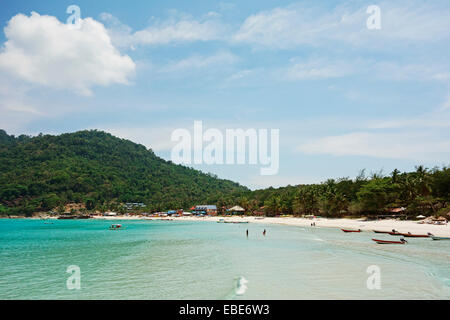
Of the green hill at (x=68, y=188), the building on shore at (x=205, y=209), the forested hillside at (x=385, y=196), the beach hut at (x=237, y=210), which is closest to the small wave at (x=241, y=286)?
the forested hillside at (x=385, y=196)

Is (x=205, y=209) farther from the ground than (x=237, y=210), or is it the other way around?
(x=237, y=210)

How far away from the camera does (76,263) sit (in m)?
22.8

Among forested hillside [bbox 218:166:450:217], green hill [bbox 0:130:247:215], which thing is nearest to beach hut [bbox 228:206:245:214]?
forested hillside [bbox 218:166:450:217]

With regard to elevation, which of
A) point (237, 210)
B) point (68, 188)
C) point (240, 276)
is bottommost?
point (237, 210)

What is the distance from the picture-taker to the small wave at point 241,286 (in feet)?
43.0

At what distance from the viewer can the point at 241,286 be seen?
14188 millimetres

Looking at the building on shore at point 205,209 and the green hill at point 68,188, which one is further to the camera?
the green hill at point 68,188

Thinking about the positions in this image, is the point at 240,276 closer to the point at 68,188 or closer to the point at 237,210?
the point at 237,210

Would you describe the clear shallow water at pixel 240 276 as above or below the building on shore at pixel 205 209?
above

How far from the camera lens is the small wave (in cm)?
1312

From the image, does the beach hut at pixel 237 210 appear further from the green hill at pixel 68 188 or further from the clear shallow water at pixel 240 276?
the clear shallow water at pixel 240 276

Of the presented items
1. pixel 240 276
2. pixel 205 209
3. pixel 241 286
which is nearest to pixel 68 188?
pixel 205 209

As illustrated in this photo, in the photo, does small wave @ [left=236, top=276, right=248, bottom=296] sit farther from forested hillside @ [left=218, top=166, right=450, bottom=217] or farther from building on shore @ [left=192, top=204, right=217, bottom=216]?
building on shore @ [left=192, top=204, right=217, bottom=216]
